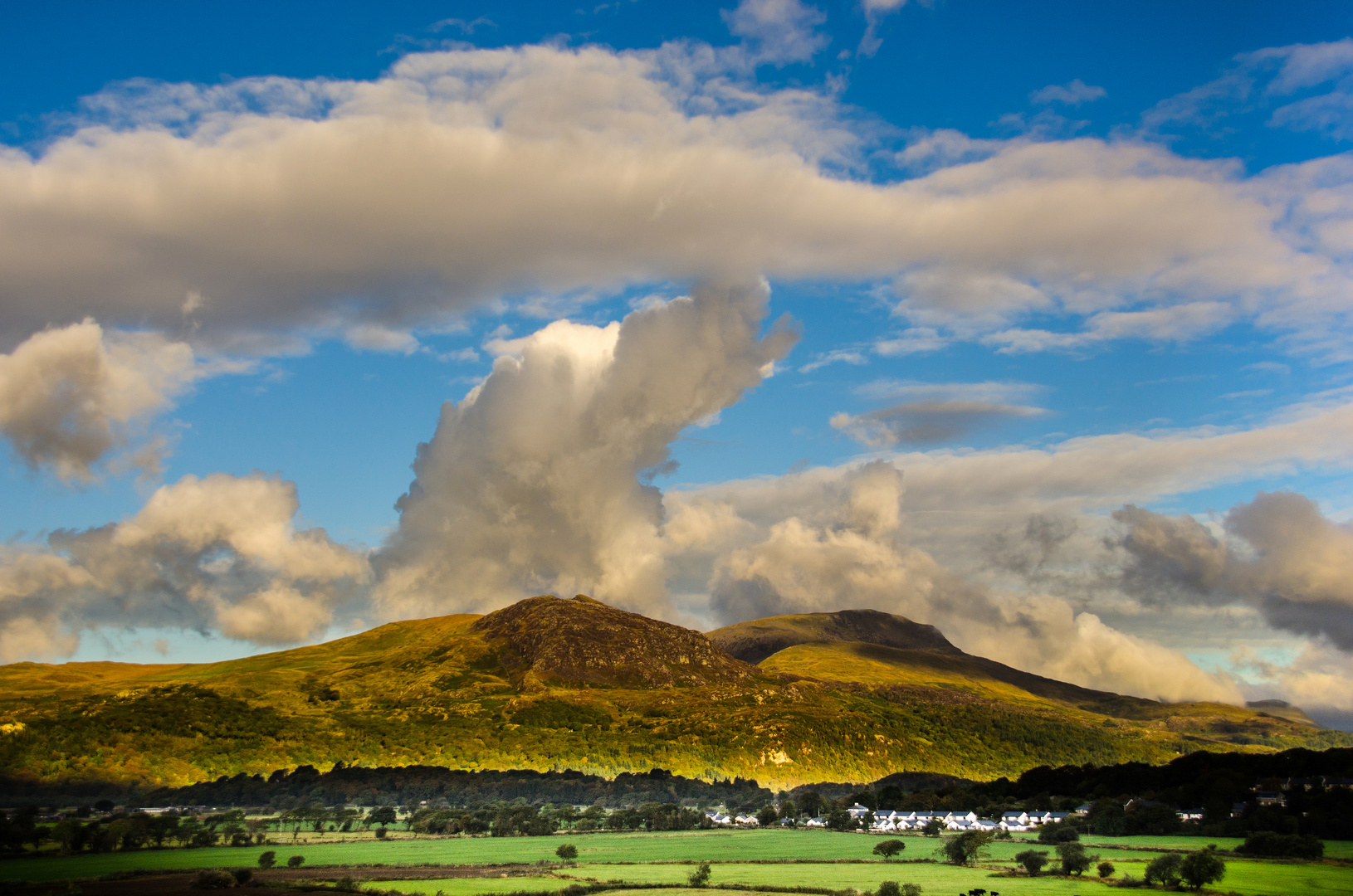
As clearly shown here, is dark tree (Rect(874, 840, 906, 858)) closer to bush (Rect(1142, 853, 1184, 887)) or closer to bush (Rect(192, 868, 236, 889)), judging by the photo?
bush (Rect(1142, 853, 1184, 887))

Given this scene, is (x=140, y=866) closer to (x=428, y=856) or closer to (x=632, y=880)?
(x=428, y=856)

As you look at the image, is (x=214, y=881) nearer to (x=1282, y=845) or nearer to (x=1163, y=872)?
(x=1163, y=872)

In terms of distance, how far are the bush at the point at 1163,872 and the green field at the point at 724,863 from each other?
4880 mm

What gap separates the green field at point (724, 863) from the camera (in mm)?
114562

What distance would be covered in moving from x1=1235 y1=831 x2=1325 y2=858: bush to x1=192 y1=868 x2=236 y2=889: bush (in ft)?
465

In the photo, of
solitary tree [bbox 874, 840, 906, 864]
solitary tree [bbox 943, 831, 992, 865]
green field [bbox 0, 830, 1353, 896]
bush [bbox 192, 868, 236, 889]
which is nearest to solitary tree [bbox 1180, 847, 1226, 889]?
green field [bbox 0, 830, 1353, 896]

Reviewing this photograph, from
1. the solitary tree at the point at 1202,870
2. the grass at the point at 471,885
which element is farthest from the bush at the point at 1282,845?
the grass at the point at 471,885

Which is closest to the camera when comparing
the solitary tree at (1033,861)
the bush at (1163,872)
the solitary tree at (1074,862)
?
the bush at (1163,872)

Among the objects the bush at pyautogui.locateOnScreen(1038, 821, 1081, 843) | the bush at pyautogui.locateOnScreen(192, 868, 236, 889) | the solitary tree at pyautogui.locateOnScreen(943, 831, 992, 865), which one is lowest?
the bush at pyautogui.locateOnScreen(1038, 821, 1081, 843)

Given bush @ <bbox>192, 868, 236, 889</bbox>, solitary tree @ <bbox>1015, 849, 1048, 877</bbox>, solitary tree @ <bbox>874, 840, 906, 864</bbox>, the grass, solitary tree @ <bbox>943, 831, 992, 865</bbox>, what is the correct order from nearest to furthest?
the grass
bush @ <bbox>192, 868, 236, 889</bbox>
solitary tree @ <bbox>1015, 849, 1048, 877</bbox>
solitary tree @ <bbox>943, 831, 992, 865</bbox>
solitary tree @ <bbox>874, 840, 906, 864</bbox>

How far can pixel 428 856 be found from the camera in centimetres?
15250

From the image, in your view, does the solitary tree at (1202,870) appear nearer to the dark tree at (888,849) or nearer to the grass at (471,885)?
the dark tree at (888,849)

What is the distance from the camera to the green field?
114562 mm

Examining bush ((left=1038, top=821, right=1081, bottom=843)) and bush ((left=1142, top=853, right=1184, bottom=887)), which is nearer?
bush ((left=1142, top=853, right=1184, bottom=887))
